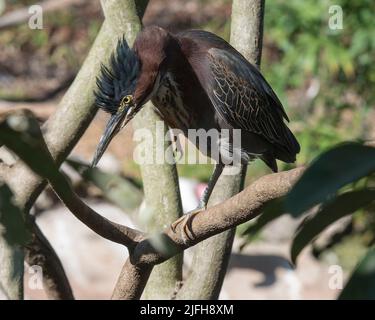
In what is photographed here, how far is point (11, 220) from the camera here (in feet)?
3.19

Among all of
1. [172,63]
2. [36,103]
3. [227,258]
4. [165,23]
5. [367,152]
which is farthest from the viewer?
[165,23]

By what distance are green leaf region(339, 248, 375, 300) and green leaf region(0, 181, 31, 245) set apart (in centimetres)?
36

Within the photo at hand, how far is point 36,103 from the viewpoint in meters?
6.75

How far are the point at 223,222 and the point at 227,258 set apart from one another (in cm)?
56

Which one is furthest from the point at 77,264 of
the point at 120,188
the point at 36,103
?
the point at 120,188

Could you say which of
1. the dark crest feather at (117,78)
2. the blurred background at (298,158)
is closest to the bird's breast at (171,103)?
the dark crest feather at (117,78)

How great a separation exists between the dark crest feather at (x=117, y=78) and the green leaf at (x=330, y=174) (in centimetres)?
151

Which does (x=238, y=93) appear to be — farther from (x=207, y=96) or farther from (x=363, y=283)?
(x=363, y=283)

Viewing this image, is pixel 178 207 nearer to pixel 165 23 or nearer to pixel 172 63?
pixel 172 63

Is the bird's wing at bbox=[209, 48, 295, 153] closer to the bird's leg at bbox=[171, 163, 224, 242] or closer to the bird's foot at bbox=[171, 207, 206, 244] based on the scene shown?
the bird's leg at bbox=[171, 163, 224, 242]

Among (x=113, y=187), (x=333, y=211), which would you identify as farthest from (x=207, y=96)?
(x=333, y=211)

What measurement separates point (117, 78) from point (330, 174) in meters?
1.59

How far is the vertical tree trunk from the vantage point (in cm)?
259

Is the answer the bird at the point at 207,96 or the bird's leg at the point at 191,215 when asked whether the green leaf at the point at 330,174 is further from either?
the bird at the point at 207,96
